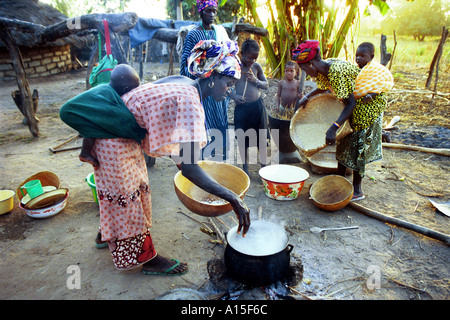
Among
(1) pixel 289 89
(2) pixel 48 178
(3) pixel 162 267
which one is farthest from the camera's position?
(1) pixel 289 89

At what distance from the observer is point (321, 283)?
1996 millimetres

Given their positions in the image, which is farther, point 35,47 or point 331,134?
point 35,47

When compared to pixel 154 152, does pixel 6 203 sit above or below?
below

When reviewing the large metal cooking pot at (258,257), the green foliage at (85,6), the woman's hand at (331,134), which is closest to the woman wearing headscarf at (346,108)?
the woman's hand at (331,134)

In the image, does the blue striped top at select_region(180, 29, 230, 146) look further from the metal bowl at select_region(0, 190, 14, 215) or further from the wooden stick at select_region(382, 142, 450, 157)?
the wooden stick at select_region(382, 142, 450, 157)

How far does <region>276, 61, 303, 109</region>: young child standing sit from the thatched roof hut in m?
9.82

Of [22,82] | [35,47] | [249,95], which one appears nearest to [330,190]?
[249,95]

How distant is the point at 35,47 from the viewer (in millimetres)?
10625

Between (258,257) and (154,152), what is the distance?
0.92 meters

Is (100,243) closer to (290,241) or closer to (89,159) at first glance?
(89,159)

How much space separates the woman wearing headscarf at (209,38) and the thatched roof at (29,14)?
9909 mm

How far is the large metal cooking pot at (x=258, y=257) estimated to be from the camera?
171 cm

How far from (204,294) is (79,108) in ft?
4.87
